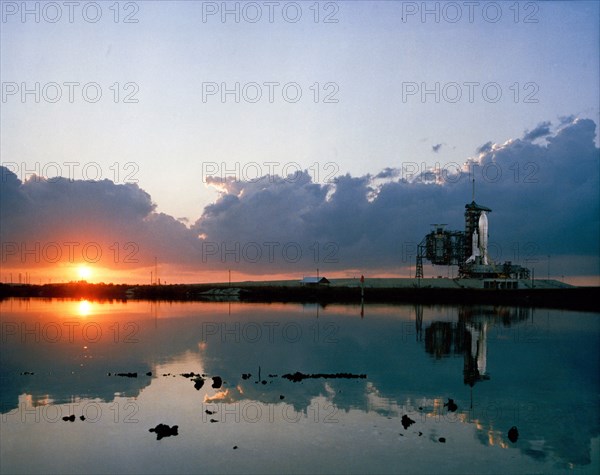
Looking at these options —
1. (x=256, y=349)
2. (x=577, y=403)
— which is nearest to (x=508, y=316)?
(x=256, y=349)

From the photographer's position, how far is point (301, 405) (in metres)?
29.0

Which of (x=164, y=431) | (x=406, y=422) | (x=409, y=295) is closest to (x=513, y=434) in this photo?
(x=406, y=422)

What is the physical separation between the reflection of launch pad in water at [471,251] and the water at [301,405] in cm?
9358

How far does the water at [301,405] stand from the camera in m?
21.9

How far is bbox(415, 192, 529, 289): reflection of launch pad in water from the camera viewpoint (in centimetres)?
14925

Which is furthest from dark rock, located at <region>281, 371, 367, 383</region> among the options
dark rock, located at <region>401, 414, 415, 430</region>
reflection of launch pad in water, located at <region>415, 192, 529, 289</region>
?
reflection of launch pad in water, located at <region>415, 192, 529, 289</region>

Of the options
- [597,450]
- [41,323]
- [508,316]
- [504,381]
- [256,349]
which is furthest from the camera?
[508,316]

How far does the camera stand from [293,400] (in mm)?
30109

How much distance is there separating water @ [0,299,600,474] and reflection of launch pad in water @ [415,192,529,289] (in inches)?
3684

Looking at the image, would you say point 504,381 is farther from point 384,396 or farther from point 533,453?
point 533,453

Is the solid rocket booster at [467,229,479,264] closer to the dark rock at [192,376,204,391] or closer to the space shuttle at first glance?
the space shuttle

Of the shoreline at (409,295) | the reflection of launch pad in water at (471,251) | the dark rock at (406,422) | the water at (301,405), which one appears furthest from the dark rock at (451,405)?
the reflection of launch pad in water at (471,251)

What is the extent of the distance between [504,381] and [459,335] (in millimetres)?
24787

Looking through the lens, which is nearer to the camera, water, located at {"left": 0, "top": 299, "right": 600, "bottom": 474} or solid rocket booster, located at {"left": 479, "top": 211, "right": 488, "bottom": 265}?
water, located at {"left": 0, "top": 299, "right": 600, "bottom": 474}
